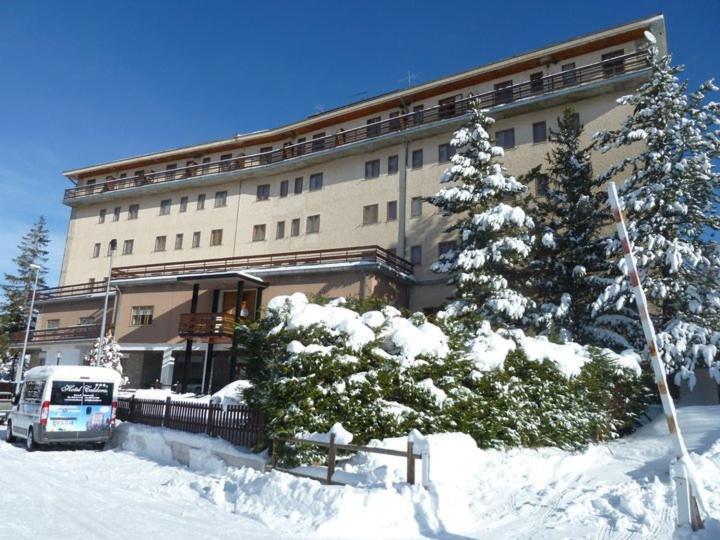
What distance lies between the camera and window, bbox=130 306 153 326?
3491 cm

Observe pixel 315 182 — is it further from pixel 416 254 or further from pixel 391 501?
pixel 391 501

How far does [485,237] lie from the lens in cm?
2198

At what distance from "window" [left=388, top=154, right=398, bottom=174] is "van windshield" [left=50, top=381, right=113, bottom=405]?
21.5 metres

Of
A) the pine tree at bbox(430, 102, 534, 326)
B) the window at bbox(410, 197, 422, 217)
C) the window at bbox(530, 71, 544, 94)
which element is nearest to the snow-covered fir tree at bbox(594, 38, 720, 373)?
the pine tree at bbox(430, 102, 534, 326)

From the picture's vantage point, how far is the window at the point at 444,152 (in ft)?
103

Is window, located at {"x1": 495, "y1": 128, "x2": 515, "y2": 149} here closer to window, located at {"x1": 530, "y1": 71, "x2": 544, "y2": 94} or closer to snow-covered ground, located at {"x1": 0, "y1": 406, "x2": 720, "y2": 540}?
window, located at {"x1": 530, "y1": 71, "x2": 544, "y2": 94}

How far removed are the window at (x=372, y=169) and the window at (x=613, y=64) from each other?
13.6 m

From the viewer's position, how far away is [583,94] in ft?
90.2

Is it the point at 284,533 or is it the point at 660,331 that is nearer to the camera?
the point at 284,533

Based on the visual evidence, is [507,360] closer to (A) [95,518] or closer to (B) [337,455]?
(B) [337,455]

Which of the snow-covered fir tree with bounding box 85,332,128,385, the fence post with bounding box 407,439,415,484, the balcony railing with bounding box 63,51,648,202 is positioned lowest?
the fence post with bounding box 407,439,415,484

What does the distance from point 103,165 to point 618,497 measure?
158ft

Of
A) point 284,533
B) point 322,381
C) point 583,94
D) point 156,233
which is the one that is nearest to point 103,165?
point 156,233

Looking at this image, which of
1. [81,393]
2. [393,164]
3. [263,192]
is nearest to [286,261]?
[393,164]
